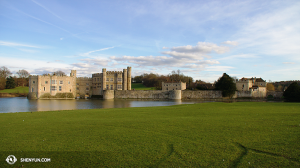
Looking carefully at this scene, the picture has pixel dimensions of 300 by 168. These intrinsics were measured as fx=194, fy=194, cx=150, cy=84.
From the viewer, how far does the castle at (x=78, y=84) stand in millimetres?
55188

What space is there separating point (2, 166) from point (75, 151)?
169 cm

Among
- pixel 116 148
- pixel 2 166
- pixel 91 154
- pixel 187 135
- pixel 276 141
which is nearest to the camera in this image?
pixel 2 166

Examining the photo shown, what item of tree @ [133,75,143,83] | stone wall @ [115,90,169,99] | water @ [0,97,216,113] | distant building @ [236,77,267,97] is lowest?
water @ [0,97,216,113]

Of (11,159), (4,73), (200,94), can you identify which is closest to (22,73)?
(4,73)

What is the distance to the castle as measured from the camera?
2173 inches

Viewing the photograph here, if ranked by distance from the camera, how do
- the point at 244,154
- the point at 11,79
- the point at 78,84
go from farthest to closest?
the point at 11,79
the point at 78,84
the point at 244,154

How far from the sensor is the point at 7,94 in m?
63.9

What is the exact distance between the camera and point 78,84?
64812 millimetres

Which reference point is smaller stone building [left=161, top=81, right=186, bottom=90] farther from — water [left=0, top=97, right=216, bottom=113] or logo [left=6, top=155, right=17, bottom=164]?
logo [left=6, top=155, right=17, bottom=164]

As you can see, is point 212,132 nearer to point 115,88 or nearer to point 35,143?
point 35,143

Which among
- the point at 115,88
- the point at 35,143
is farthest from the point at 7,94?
the point at 35,143

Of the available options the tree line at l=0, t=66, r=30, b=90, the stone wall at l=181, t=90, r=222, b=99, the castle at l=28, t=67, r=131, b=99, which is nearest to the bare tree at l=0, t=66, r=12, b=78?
the tree line at l=0, t=66, r=30, b=90

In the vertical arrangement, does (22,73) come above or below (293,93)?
above

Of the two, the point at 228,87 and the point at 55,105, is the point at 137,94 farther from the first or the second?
the point at 55,105
